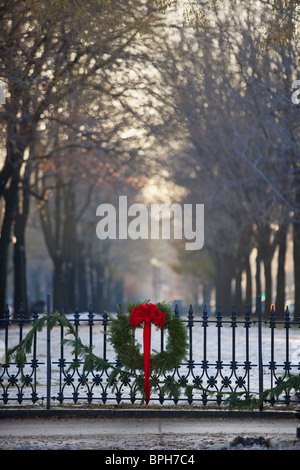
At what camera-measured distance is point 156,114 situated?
86.7 ft

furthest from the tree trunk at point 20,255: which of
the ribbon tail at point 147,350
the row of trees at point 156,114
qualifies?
the ribbon tail at point 147,350

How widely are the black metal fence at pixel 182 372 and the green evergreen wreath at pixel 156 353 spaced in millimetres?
129

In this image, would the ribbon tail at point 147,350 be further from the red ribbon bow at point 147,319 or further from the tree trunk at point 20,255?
the tree trunk at point 20,255

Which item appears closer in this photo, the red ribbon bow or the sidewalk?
the sidewalk

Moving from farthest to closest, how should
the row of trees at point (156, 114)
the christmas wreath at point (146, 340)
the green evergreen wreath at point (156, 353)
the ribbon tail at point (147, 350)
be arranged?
1. the row of trees at point (156, 114)
2. the green evergreen wreath at point (156, 353)
3. the christmas wreath at point (146, 340)
4. the ribbon tail at point (147, 350)

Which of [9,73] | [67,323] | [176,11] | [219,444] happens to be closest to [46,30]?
[9,73]

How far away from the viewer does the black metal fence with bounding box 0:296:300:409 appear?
12336 mm

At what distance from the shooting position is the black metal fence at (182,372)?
1234 centimetres

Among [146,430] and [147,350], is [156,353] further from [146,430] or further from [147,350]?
[146,430]

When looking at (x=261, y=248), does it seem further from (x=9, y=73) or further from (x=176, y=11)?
(x=9, y=73)

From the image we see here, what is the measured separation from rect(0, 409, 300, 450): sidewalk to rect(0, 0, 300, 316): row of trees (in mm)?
5271

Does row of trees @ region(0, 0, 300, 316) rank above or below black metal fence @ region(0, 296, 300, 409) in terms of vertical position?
above

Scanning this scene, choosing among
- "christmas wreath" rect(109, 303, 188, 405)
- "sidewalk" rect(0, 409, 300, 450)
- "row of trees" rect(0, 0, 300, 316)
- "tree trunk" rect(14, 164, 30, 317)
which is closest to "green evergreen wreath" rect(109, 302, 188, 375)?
"christmas wreath" rect(109, 303, 188, 405)

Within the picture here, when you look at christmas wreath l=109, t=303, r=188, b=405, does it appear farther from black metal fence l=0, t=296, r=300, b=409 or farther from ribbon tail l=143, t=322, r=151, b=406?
black metal fence l=0, t=296, r=300, b=409
